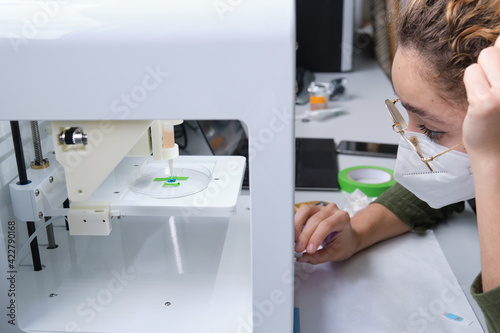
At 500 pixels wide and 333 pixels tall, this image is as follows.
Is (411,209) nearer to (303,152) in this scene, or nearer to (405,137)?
(405,137)

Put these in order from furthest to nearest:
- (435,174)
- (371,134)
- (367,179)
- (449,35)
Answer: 1. (371,134)
2. (367,179)
3. (435,174)
4. (449,35)

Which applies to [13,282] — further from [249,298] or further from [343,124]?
[343,124]

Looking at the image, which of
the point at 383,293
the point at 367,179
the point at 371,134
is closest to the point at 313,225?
the point at 383,293

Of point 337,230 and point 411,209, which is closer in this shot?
point 337,230

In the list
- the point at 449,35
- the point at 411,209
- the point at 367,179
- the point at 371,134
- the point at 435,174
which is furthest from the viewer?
the point at 371,134

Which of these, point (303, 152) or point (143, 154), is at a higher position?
point (143, 154)

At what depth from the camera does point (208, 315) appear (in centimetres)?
57

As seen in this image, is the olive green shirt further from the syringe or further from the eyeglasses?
the syringe

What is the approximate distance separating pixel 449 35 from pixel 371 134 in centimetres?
86

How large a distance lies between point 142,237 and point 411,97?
41 centimetres

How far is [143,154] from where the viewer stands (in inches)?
23.6

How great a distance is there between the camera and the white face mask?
64 cm

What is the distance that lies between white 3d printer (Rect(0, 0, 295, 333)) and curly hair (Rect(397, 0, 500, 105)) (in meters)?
0.21

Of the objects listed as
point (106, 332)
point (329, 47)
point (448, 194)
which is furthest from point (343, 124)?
point (106, 332)
